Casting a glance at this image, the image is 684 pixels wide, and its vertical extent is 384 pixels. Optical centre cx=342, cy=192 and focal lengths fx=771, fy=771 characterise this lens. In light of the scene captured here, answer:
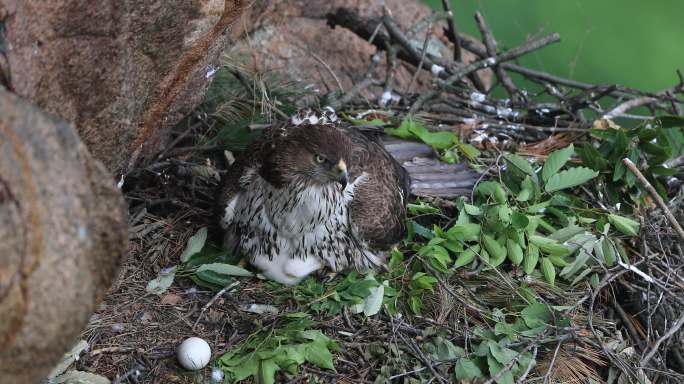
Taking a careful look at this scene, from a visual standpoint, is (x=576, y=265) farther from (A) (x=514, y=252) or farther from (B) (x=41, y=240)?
(B) (x=41, y=240)

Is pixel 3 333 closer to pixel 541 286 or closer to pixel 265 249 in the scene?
pixel 265 249

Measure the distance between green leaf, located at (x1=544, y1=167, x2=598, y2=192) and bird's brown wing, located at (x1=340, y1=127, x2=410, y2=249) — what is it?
2.78 ft

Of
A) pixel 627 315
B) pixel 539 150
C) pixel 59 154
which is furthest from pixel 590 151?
pixel 59 154

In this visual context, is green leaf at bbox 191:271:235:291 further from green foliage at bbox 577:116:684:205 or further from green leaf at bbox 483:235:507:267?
green foliage at bbox 577:116:684:205

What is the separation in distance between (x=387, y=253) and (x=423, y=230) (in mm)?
264

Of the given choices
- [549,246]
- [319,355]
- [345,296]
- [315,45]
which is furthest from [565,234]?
[315,45]

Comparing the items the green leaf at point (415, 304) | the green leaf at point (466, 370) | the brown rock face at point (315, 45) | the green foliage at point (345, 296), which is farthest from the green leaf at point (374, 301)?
the brown rock face at point (315, 45)

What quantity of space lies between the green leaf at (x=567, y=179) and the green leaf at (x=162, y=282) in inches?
83.7

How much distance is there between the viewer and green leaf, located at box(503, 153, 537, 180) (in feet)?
14.6

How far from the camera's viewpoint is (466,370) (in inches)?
134

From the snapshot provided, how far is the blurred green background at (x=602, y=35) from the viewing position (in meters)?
5.71

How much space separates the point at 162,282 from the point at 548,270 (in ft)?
6.50

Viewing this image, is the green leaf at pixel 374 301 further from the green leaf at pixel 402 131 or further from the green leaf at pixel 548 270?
the green leaf at pixel 402 131

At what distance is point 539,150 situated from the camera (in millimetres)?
4973
